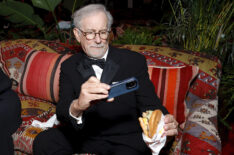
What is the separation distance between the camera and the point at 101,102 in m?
1.44

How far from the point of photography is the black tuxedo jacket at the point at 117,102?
1.44m

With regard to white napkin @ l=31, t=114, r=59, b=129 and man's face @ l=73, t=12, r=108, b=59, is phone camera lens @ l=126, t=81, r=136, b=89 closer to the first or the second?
man's face @ l=73, t=12, r=108, b=59

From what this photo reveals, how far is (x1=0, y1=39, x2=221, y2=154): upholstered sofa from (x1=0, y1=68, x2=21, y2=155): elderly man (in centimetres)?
91

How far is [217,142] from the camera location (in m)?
1.32

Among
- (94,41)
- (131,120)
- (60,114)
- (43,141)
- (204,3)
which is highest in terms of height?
(204,3)

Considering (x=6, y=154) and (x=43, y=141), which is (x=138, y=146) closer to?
(x=43, y=141)

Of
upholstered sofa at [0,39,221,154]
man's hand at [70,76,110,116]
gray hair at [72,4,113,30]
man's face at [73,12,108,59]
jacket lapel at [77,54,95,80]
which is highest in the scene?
gray hair at [72,4,113,30]

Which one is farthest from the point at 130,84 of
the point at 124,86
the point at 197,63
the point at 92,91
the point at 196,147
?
the point at 197,63

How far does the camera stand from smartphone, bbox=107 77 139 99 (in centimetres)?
90

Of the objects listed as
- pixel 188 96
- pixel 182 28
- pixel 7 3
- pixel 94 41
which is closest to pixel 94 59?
pixel 94 41

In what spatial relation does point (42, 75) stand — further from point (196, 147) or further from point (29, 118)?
point (196, 147)

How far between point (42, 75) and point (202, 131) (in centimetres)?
135

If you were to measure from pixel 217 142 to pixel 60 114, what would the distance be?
0.93 m

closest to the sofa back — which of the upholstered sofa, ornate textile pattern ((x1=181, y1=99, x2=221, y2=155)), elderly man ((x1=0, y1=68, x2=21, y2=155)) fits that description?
the upholstered sofa
